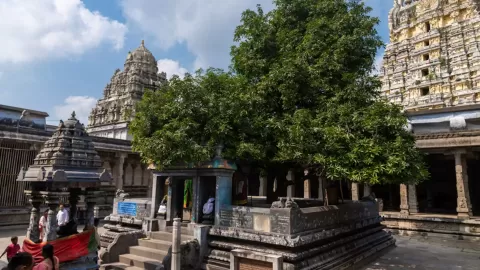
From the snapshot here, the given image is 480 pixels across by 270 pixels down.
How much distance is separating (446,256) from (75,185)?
14.2 meters

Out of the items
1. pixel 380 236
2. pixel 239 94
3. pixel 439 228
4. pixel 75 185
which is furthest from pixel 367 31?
pixel 439 228

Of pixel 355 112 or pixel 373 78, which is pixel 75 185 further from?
pixel 373 78

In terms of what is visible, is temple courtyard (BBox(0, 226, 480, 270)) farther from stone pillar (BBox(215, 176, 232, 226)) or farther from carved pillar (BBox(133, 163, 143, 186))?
carved pillar (BBox(133, 163, 143, 186))

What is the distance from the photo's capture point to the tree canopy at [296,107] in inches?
391

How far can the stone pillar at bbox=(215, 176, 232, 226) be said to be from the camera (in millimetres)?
10617

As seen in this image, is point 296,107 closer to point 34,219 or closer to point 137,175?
point 34,219

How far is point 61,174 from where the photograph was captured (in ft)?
25.0

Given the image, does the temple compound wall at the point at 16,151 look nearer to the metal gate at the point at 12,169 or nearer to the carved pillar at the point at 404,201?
the metal gate at the point at 12,169

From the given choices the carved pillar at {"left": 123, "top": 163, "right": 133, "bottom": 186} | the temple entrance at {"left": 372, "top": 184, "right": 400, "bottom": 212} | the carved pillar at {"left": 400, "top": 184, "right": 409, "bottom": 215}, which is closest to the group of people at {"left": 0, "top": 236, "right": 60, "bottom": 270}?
the carved pillar at {"left": 400, "top": 184, "right": 409, "bottom": 215}

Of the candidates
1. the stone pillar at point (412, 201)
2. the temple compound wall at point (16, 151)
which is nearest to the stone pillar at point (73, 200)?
the temple compound wall at point (16, 151)

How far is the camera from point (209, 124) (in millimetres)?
10492

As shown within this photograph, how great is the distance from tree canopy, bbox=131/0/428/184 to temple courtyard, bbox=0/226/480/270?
347 centimetres

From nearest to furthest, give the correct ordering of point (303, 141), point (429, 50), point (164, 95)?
point (303, 141) → point (164, 95) → point (429, 50)

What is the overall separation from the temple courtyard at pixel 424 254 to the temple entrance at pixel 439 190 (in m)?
10.4
